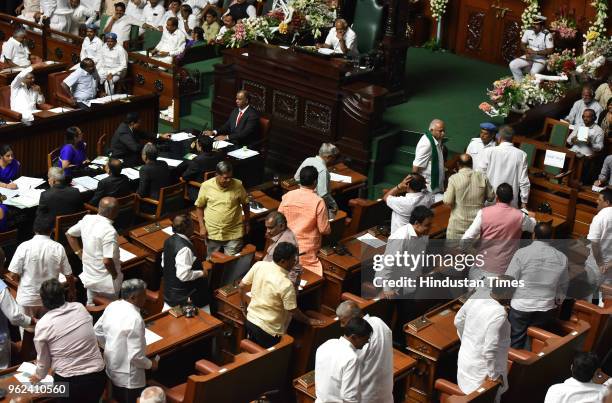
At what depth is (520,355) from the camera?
23.9ft

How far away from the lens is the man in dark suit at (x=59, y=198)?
371 inches

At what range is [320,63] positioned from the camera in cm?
1248

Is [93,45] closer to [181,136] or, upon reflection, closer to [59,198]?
[181,136]

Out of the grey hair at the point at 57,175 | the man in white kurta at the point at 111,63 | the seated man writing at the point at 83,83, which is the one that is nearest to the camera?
the grey hair at the point at 57,175

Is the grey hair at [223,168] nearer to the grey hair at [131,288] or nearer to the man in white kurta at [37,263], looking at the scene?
the man in white kurta at [37,263]

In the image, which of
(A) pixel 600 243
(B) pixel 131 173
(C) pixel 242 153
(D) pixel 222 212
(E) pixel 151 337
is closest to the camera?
(E) pixel 151 337

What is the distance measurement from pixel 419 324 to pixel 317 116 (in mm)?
5538

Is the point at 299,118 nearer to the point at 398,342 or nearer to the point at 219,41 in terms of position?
the point at 219,41

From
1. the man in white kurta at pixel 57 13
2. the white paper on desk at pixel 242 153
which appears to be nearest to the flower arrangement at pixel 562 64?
the white paper on desk at pixel 242 153

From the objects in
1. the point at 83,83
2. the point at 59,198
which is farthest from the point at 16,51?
the point at 59,198

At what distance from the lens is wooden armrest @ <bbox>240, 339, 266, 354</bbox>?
23.2 feet

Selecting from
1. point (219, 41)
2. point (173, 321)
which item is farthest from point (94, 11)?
point (173, 321)

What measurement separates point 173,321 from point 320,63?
577 centimetres

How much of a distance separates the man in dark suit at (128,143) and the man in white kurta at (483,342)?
218 inches
